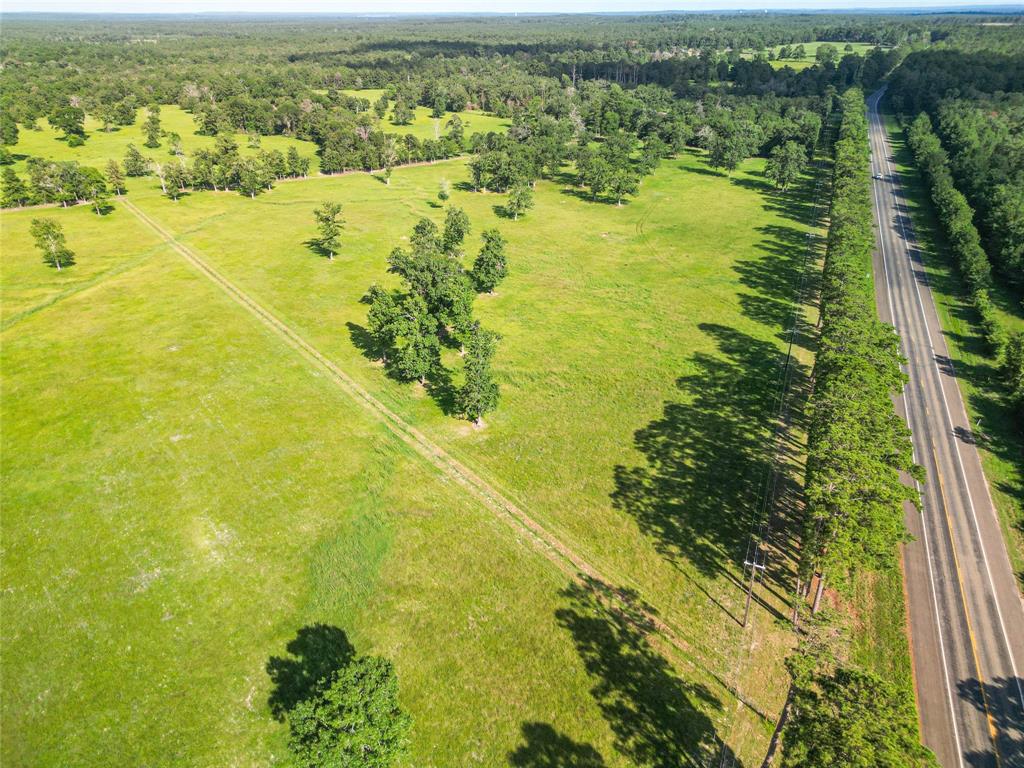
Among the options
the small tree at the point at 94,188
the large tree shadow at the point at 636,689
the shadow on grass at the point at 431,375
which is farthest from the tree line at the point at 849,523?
the small tree at the point at 94,188

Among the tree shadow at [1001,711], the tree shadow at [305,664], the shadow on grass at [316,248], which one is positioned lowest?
the tree shadow at [305,664]

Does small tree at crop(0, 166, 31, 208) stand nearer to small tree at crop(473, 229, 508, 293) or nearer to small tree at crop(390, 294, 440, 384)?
small tree at crop(473, 229, 508, 293)

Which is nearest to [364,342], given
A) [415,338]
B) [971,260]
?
[415,338]

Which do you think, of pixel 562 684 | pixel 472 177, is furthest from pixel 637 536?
pixel 472 177

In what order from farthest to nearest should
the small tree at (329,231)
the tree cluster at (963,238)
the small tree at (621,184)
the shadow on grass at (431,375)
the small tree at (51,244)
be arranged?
the small tree at (621,184) < the small tree at (329,231) < the small tree at (51,244) < the tree cluster at (963,238) < the shadow on grass at (431,375)

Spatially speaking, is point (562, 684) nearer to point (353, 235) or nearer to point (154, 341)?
point (154, 341)

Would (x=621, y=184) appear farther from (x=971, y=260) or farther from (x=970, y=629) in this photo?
(x=970, y=629)

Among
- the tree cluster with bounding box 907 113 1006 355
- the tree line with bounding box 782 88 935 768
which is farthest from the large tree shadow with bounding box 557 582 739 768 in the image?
the tree cluster with bounding box 907 113 1006 355

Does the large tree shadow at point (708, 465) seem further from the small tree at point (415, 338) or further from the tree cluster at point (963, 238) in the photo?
the tree cluster at point (963, 238)
